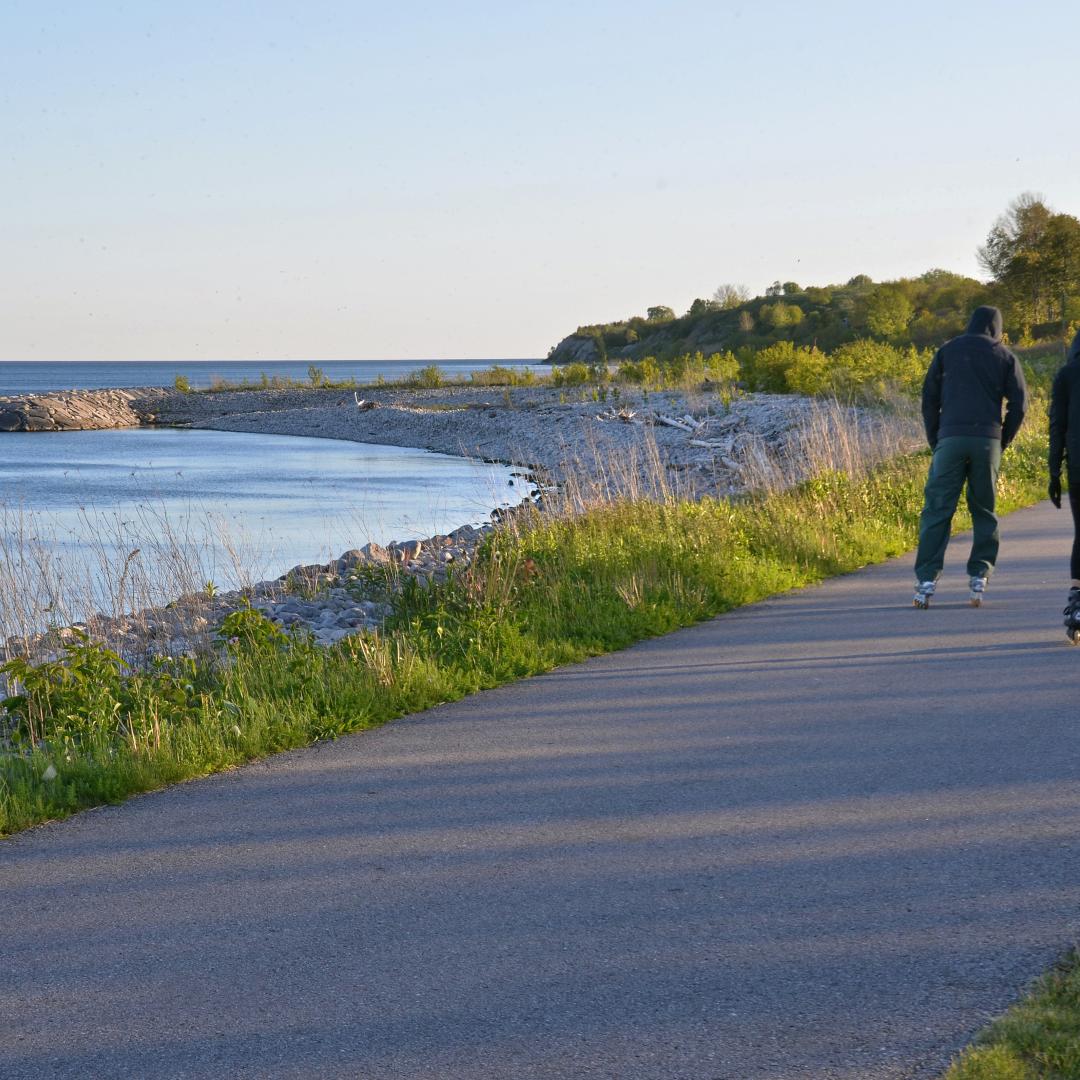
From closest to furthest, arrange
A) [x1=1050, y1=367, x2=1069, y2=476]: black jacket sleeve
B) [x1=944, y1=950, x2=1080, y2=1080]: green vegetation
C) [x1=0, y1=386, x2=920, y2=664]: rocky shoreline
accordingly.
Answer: [x1=944, y1=950, x2=1080, y2=1080]: green vegetation, [x1=1050, y1=367, x2=1069, y2=476]: black jacket sleeve, [x1=0, y1=386, x2=920, y2=664]: rocky shoreline

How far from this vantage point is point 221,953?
428 cm

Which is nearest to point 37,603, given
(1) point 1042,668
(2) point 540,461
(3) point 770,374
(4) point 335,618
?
(4) point 335,618

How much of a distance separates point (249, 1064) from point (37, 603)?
6.35m

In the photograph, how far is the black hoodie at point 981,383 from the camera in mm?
10617

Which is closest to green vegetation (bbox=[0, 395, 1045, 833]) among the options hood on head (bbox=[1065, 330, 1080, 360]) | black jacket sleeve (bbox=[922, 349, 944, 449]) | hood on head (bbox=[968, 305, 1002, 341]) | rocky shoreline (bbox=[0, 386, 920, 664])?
rocky shoreline (bbox=[0, 386, 920, 664])

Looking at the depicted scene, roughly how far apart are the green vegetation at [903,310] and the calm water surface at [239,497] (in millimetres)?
23566

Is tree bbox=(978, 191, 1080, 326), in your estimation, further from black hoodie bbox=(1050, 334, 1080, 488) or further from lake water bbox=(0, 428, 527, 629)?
black hoodie bbox=(1050, 334, 1080, 488)

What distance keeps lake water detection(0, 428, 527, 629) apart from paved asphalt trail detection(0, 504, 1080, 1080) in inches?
167

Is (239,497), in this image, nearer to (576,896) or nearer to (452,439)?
(452,439)

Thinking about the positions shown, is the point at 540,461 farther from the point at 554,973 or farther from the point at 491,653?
the point at 554,973

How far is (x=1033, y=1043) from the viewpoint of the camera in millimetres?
3395

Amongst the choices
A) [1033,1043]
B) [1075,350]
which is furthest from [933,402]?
[1033,1043]

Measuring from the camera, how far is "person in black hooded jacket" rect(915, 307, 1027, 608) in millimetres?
10625

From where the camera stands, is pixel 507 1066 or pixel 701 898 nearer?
pixel 507 1066
